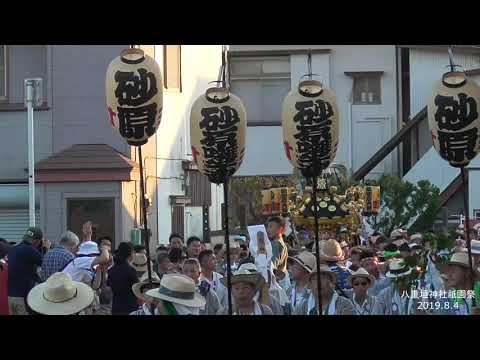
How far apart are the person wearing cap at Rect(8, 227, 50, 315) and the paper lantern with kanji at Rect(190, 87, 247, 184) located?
63.7 inches

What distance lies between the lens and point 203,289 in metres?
6.37

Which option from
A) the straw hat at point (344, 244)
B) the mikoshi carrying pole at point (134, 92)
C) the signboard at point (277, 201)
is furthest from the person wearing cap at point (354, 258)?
the mikoshi carrying pole at point (134, 92)

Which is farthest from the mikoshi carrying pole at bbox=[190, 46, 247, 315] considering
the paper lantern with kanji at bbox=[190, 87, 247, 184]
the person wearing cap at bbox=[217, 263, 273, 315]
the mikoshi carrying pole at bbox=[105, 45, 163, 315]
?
the person wearing cap at bbox=[217, 263, 273, 315]

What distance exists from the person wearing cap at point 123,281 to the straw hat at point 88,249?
1.45 feet

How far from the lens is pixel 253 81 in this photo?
10.1m

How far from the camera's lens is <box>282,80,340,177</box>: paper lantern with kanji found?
608 centimetres

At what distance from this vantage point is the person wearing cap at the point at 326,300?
5590 mm

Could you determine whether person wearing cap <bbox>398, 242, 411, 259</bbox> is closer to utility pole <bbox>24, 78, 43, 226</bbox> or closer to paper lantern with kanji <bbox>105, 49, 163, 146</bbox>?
paper lantern with kanji <bbox>105, 49, 163, 146</bbox>

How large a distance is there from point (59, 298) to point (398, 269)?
212cm

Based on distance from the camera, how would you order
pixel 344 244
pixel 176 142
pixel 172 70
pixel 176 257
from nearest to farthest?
pixel 176 257 < pixel 344 244 < pixel 176 142 < pixel 172 70

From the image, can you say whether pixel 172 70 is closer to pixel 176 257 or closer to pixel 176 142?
pixel 176 142

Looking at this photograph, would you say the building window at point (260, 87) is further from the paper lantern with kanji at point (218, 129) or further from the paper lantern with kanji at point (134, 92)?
the paper lantern with kanji at point (134, 92)

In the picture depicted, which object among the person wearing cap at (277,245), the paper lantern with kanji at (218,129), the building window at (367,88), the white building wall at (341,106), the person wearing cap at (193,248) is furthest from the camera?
the building window at (367,88)

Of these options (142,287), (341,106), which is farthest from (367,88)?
(142,287)
